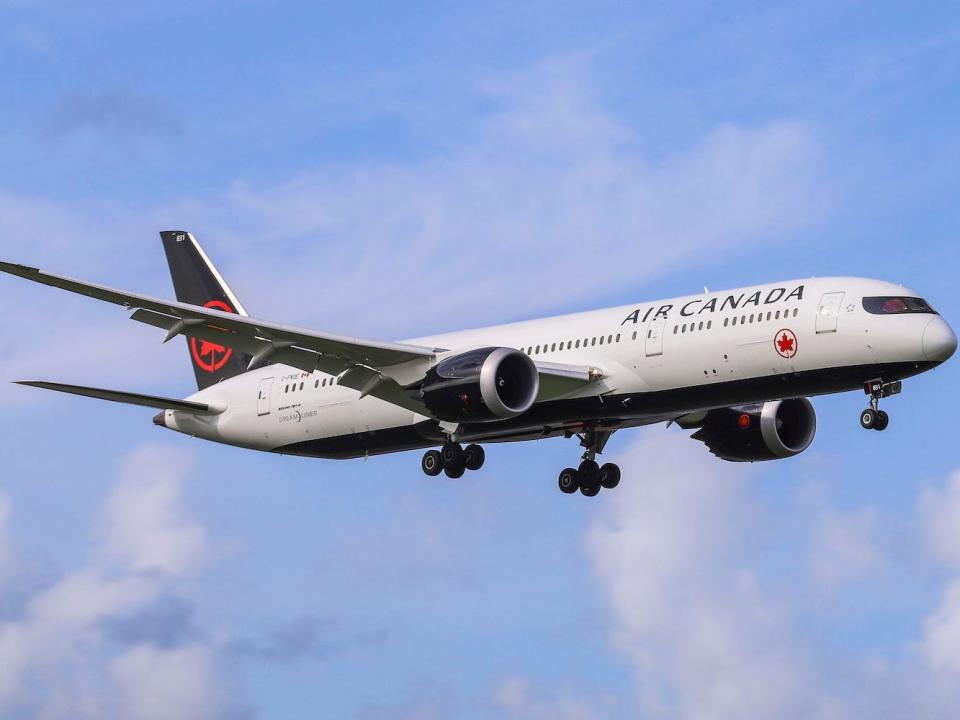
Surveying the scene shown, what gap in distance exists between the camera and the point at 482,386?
4528 centimetres

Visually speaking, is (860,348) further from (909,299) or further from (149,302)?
(149,302)

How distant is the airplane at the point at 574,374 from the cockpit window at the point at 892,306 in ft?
0.15

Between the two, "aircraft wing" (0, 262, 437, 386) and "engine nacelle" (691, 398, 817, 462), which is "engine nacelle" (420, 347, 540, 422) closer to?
"aircraft wing" (0, 262, 437, 386)

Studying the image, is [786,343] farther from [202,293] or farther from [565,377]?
[202,293]

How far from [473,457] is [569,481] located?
379cm

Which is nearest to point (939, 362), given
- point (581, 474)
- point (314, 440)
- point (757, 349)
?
point (757, 349)

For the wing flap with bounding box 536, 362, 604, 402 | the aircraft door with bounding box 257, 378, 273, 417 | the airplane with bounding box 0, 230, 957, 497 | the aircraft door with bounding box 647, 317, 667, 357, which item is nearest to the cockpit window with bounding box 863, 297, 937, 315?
the airplane with bounding box 0, 230, 957, 497

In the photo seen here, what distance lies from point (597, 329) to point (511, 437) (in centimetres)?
474

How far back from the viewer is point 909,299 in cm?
4372

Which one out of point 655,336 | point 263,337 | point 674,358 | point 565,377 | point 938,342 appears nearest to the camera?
point 938,342

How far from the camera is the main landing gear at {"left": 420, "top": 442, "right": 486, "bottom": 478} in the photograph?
4997cm

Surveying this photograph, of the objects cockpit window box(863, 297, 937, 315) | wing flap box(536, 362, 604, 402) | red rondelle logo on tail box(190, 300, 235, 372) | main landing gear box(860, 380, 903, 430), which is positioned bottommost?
main landing gear box(860, 380, 903, 430)

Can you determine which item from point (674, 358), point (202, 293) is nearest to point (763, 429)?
point (674, 358)

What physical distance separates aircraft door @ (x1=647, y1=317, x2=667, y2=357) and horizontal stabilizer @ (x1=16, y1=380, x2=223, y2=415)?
16.1 m
